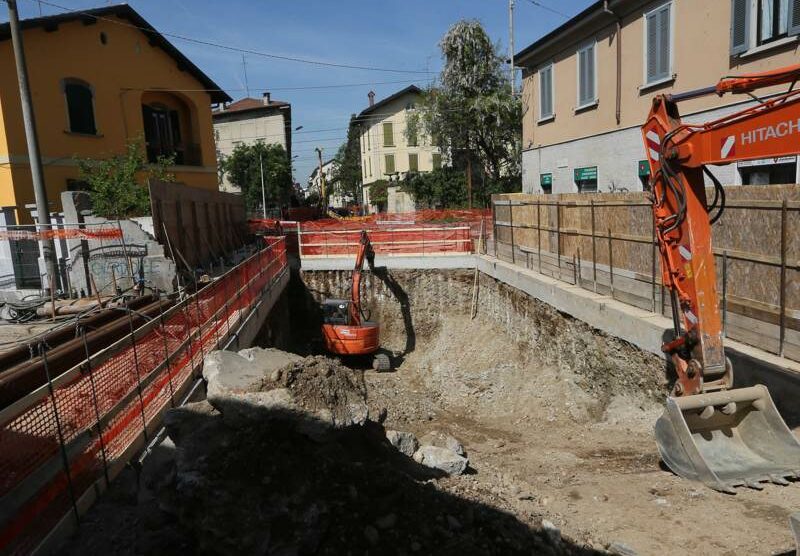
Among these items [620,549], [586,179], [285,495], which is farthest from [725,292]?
[586,179]

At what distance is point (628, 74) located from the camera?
14633 mm

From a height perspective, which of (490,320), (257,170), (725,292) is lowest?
(490,320)

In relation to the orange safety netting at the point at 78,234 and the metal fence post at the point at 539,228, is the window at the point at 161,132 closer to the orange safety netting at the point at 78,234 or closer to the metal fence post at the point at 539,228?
the orange safety netting at the point at 78,234

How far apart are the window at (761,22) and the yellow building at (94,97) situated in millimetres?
16310

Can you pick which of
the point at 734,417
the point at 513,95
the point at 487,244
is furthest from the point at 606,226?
the point at 513,95

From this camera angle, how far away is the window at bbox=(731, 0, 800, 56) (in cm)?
991

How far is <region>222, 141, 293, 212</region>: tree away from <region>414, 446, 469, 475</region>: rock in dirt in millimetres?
39464

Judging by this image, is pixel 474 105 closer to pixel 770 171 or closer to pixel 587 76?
pixel 587 76

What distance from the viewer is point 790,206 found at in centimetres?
625

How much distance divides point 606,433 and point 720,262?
317 cm

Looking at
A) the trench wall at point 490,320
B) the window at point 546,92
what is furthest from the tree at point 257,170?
the window at point 546,92

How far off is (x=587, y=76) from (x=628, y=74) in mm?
1911

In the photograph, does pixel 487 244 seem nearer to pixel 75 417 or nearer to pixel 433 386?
pixel 433 386

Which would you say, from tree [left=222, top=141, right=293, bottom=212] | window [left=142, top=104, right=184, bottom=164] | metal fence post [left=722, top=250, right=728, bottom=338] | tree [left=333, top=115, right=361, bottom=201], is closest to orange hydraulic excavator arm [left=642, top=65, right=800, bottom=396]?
metal fence post [left=722, top=250, right=728, bottom=338]
